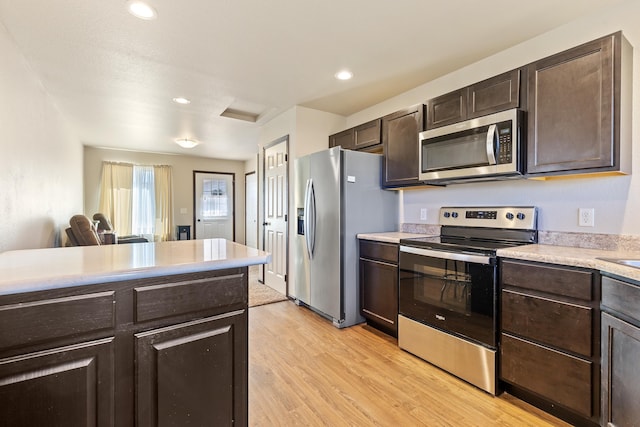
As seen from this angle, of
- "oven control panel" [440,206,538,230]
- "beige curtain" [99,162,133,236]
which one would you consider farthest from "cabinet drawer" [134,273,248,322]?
"beige curtain" [99,162,133,236]

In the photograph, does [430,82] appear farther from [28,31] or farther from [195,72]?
[28,31]

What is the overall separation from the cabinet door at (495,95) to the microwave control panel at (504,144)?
0.16 meters

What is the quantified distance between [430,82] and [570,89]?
135 cm

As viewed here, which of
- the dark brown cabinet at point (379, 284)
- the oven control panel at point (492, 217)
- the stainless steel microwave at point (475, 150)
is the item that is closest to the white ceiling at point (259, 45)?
the stainless steel microwave at point (475, 150)

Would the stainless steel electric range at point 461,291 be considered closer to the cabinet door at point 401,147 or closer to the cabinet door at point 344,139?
the cabinet door at point 401,147

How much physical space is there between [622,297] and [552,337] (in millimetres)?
425

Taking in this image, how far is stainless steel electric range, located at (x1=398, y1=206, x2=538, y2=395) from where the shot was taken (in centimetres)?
192

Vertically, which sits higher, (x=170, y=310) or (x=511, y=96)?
(x=511, y=96)

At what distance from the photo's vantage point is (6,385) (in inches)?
36.2

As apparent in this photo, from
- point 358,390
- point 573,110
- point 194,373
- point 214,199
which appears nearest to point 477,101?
point 573,110

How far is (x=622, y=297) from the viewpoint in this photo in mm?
1361

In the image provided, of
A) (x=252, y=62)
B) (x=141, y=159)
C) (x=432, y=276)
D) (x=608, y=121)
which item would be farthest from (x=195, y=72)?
(x=141, y=159)

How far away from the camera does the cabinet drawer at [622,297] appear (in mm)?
1295

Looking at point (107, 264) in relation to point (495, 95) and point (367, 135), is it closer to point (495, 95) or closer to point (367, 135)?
point (495, 95)
